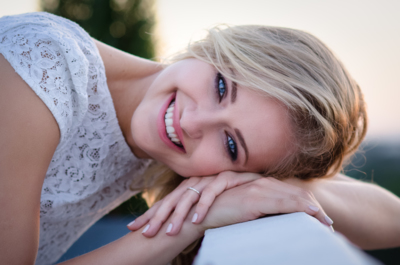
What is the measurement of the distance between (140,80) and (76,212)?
1093mm

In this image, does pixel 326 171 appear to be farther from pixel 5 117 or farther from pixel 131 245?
pixel 5 117

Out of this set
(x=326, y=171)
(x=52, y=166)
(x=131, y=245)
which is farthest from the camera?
(x=326, y=171)

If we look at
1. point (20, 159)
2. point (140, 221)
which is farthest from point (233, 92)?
point (20, 159)

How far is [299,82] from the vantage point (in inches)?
59.6

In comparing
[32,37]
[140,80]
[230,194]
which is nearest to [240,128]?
[230,194]

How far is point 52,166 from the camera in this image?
1.65 metres

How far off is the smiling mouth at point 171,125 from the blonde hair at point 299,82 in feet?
1.17

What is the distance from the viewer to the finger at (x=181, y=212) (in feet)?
4.11

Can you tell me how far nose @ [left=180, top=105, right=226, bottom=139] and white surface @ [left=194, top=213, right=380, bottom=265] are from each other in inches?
26.3

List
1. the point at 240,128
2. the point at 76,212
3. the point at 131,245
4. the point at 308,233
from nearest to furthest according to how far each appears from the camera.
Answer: the point at 308,233 → the point at 131,245 → the point at 240,128 → the point at 76,212

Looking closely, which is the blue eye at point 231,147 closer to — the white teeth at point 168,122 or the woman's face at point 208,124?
the woman's face at point 208,124

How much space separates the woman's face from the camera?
1458 millimetres

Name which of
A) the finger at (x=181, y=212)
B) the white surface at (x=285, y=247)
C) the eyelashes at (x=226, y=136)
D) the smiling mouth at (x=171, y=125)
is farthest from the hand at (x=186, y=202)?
the white surface at (x=285, y=247)

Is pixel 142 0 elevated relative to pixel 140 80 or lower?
elevated
